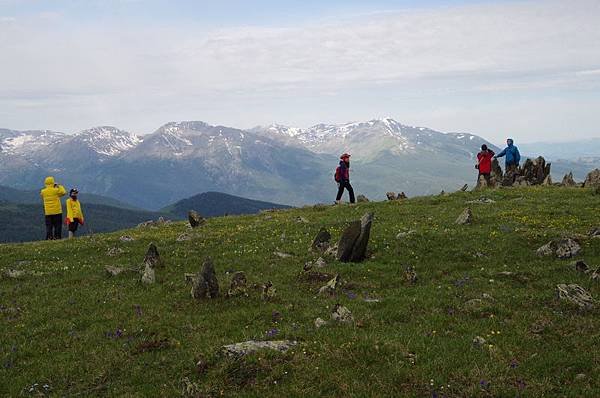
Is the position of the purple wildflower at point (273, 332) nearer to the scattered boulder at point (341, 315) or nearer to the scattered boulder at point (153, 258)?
the scattered boulder at point (341, 315)

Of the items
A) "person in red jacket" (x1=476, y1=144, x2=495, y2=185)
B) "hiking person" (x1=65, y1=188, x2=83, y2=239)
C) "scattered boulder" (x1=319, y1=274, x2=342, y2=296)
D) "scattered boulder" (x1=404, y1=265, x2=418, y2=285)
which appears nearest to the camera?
"scattered boulder" (x1=319, y1=274, x2=342, y2=296)

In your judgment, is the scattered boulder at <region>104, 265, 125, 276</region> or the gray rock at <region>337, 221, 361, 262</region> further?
the gray rock at <region>337, 221, 361, 262</region>

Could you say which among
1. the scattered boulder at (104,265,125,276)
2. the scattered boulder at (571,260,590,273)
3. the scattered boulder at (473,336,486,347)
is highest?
the scattered boulder at (571,260,590,273)

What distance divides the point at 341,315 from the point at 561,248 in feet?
39.4

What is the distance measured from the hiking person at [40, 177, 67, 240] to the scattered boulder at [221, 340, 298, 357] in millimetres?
27945

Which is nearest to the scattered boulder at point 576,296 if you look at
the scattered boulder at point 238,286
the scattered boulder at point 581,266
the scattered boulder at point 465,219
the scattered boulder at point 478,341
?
the scattered boulder at point 581,266

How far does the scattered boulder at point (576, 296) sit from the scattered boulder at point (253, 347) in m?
8.81

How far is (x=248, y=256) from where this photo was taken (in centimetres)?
2505

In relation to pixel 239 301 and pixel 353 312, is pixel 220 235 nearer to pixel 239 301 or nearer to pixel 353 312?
pixel 239 301

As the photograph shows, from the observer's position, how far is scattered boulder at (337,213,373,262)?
2273cm

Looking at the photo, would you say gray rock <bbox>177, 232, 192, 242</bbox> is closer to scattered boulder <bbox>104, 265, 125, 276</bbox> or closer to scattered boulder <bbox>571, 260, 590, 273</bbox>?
scattered boulder <bbox>104, 265, 125, 276</bbox>

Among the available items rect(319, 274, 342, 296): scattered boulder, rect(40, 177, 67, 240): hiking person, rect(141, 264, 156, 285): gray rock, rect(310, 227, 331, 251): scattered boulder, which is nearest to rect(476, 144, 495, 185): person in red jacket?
rect(310, 227, 331, 251): scattered boulder

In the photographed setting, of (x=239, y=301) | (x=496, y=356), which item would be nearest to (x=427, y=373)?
(x=496, y=356)

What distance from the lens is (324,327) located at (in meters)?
14.4
